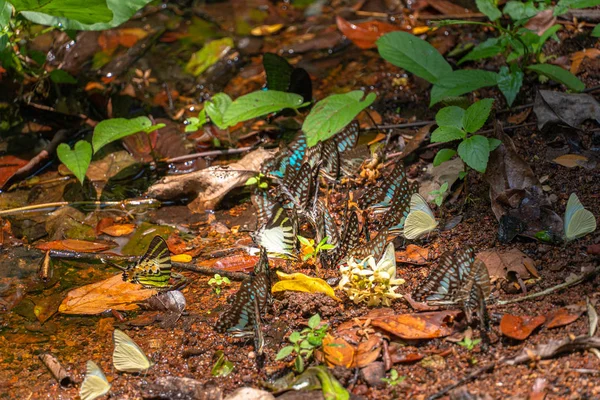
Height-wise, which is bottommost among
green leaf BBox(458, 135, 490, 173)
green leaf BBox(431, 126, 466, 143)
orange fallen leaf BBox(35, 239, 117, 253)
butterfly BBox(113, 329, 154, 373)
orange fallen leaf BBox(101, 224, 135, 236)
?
orange fallen leaf BBox(101, 224, 135, 236)

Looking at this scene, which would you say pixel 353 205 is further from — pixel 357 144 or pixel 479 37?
pixel 479 37

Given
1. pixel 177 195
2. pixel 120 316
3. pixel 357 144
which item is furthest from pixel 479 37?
pixel 120 316

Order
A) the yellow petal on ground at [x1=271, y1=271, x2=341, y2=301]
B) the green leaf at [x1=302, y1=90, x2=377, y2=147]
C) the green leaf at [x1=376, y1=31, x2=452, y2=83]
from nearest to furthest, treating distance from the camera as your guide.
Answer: the yellow petal on ground at [x1=271, y1=271, x2=341, y2=301] → the green leaf at [x1=302, y1=90, x2=377, y2=147] → the green leaf at [x1=376, y1=31, x2=452, y2=83]

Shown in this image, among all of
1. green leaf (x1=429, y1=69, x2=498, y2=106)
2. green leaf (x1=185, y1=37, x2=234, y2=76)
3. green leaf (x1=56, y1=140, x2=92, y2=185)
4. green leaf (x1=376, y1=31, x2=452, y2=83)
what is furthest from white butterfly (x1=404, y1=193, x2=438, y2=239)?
green leaf (x1=185, y1=37, x2=234, y2=76)

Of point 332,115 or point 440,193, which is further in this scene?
point 332,115

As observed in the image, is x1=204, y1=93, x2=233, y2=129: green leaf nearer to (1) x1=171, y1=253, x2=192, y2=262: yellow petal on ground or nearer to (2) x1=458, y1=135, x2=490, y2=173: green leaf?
(1) x1=171, y1=253, x2=192, y2=262: yellow petal on ground

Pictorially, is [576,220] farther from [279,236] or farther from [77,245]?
[77,245]

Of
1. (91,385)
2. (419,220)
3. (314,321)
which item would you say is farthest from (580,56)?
(91,385)
